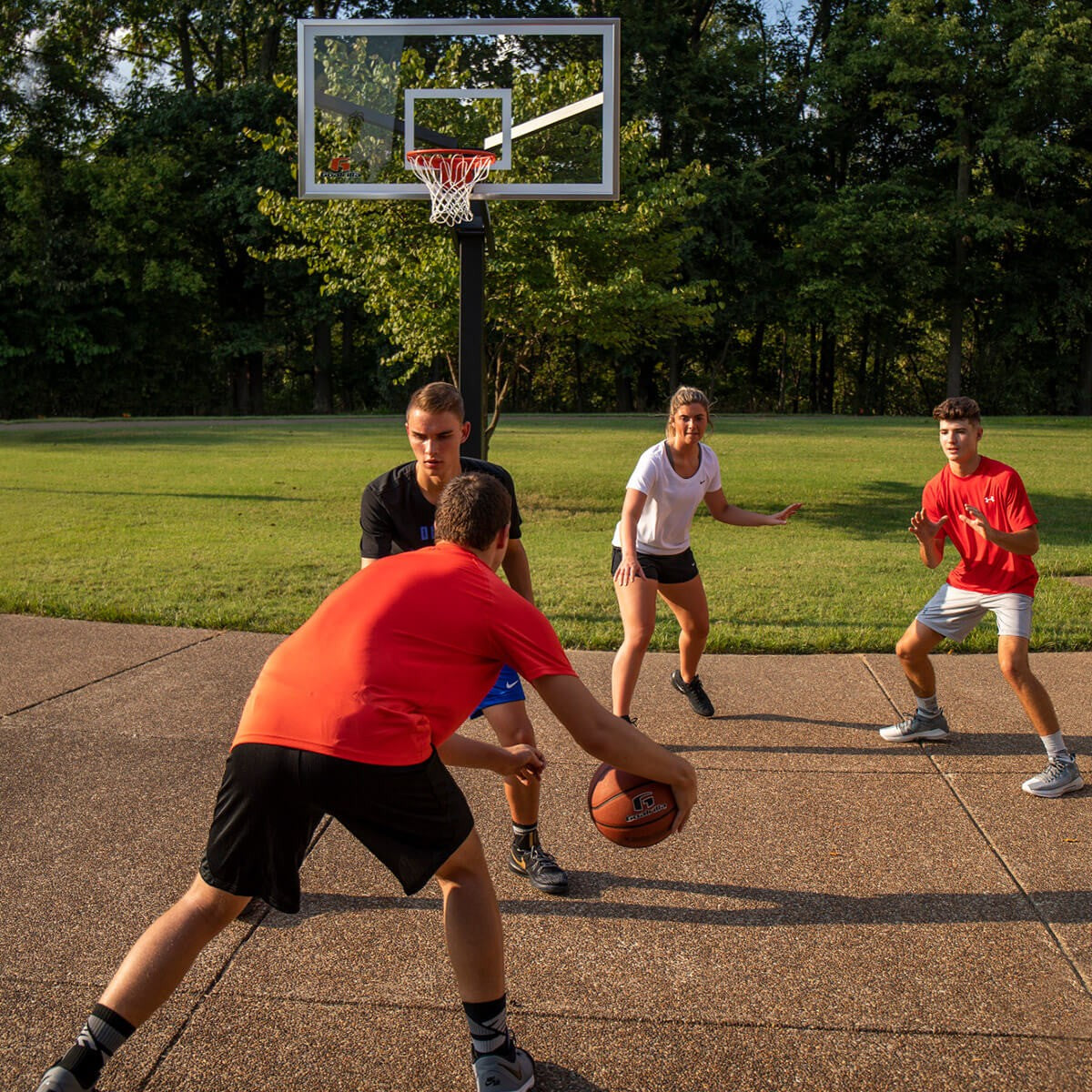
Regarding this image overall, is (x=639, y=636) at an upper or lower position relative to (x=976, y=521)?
lower

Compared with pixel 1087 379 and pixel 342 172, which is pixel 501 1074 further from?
pixel 1087 379

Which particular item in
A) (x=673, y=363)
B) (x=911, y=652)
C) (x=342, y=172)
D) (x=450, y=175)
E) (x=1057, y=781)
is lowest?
(x=1057, y=781)

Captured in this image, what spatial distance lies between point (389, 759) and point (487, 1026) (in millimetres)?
781

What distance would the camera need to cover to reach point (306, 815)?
2.82 metres

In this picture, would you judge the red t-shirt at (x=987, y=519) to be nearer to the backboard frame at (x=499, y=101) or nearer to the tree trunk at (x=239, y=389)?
the backboard frame at (x=499, y=101)

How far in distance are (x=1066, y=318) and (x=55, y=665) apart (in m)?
39.2

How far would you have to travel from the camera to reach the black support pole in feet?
24.6

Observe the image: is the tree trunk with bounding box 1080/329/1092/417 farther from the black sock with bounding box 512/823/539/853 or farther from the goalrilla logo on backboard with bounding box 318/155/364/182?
the black sock with bounding box 512/823/539/853

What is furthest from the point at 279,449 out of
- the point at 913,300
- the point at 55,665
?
the point at 913,300

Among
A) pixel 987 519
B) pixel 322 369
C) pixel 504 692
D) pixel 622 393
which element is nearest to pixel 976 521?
pixel 987 519

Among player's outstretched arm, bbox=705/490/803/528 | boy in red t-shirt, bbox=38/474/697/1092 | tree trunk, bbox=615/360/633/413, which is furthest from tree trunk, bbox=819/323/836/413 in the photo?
boy in red t-shirt, bbox=38/474/697/1092

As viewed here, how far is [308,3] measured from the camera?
3738cm

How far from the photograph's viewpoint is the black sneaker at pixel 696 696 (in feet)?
20.7

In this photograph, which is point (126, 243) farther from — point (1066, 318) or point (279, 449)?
point (1066, 318)
